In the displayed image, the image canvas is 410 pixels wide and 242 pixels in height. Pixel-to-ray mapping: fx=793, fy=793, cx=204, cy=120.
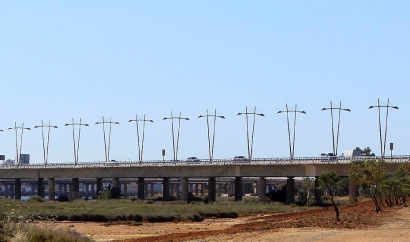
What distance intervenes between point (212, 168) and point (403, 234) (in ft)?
281

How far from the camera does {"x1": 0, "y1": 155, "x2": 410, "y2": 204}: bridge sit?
106 meters

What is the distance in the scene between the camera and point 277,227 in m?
42.2

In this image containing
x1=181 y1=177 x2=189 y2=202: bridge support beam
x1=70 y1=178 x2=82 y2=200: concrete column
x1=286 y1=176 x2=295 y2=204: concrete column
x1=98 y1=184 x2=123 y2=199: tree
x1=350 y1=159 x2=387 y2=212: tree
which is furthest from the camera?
x1=70 y1=178 x2=82 y2=200: concrete column

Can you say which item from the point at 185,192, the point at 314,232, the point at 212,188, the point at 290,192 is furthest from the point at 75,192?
the point at 314,232

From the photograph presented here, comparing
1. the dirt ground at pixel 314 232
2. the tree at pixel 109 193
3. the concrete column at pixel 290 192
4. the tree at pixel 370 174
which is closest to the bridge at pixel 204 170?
the concrete column at pixel 290 192

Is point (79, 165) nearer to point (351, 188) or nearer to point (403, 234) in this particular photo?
point (351, 188)

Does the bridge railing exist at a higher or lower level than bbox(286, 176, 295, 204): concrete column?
higher

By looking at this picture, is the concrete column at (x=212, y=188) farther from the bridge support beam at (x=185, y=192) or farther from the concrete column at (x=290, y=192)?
the concrete column at (x=290, y=192)

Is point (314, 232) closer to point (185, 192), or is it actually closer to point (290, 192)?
point (290, 192)

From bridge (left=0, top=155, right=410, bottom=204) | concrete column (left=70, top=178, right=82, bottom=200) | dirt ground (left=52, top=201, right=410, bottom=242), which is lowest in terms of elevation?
concrete column (left=70, top=178, right=82, bottom=200)

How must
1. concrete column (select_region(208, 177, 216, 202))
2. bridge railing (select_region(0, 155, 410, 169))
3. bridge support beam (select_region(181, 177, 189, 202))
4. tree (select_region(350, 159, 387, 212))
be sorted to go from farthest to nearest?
concrete column (select_region(208, 177, 216, 202)) < bridge support beam (select_region(181, 177, 189, 202)) < bridge railing (select_region(0, 155, 410, 169)) < tree (select_region(350, 159, 387, 212))

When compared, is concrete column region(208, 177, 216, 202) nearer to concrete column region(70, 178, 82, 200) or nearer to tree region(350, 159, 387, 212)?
concrete column region(70, 178, 82, 200)

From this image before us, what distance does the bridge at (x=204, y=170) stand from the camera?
106 meters

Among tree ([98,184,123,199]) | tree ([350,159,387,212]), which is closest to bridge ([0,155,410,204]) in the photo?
tree ([98,184,123,199])
